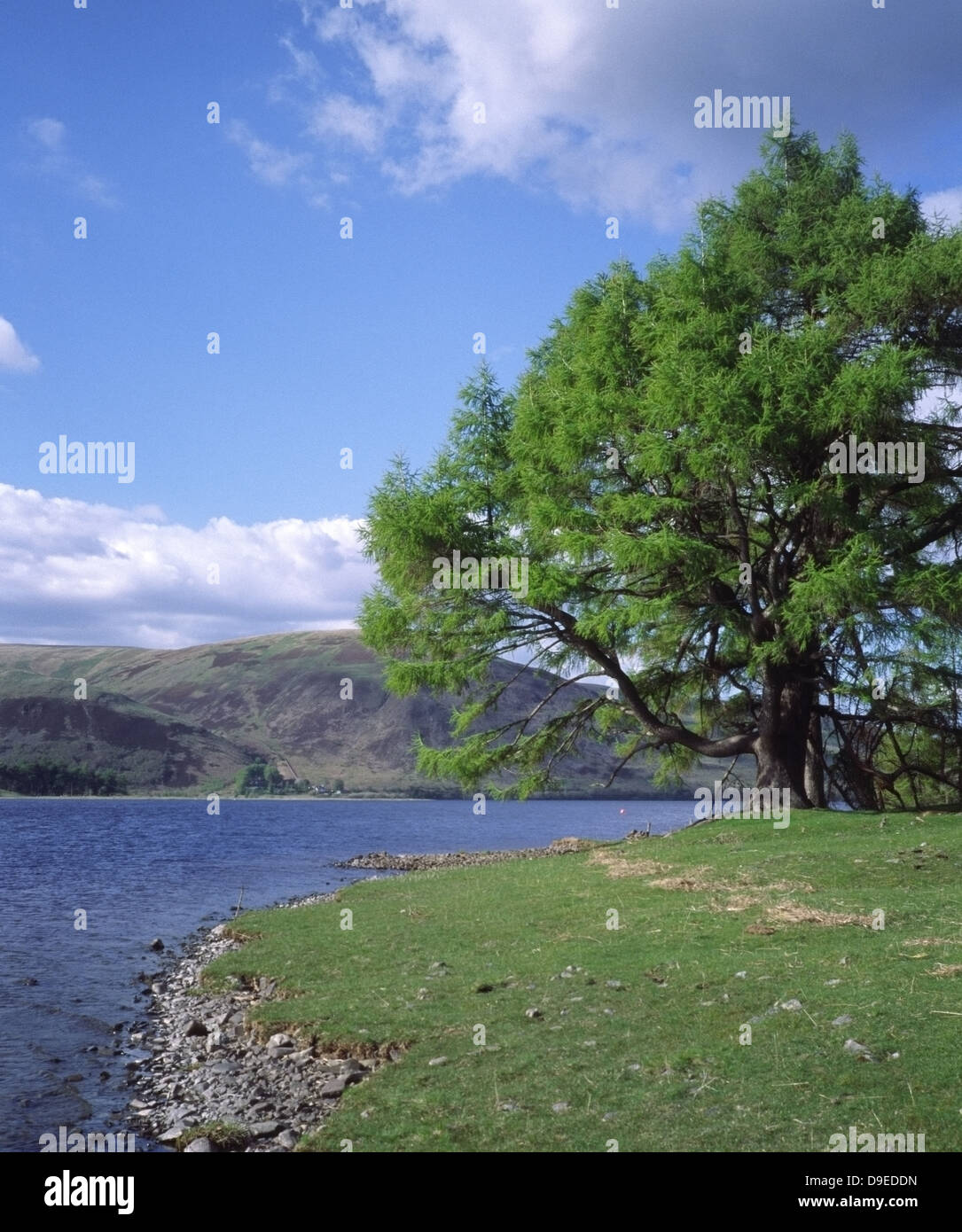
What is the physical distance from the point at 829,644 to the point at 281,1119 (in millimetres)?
23761

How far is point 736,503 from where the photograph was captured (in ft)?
93.8

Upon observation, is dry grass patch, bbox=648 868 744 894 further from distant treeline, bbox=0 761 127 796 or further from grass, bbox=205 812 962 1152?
distant treeline, bbox=0 761 127 796

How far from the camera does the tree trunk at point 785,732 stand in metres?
31.7

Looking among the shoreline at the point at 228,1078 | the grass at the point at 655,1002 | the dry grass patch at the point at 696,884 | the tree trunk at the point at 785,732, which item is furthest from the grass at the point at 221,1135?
the tree trunk at the point at 785,732

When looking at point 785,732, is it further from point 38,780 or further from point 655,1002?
point 38,780

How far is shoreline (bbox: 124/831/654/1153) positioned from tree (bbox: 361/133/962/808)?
52.9 ft

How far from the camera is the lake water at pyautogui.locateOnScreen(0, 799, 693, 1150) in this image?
14.4 metres

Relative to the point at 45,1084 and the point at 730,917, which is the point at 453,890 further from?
the point at 45,1084

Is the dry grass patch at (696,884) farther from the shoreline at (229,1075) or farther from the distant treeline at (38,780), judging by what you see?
the distant treeline at (38,780)

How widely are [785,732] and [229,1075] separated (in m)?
23.6

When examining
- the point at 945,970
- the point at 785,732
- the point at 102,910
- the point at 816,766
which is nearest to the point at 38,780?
the point at 102,910

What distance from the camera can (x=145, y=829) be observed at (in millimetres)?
92000

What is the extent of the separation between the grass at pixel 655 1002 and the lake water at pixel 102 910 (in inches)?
123
